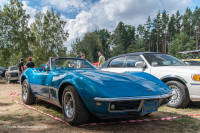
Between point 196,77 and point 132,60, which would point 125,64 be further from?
point 196,77

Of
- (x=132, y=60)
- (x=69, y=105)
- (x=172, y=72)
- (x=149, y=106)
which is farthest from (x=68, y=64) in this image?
(x=172, y=72)

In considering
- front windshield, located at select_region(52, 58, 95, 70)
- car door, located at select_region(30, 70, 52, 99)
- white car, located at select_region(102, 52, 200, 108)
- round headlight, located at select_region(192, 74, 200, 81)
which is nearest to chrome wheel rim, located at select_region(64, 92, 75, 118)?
car door, located at select_region(30, 70, 52, 99)

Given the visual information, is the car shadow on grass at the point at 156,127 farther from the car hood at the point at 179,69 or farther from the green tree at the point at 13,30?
the green tree at the point at 13,30

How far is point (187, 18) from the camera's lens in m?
62.2

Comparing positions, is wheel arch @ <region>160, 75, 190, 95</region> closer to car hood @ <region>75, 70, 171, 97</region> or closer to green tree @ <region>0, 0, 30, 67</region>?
car hood @ <region>75, 70, 171, 97</region>

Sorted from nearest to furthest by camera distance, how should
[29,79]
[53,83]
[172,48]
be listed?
[53,83] → [29,79] → [172,48]

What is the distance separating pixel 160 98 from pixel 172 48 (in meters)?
53.9

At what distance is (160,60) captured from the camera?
555 cm

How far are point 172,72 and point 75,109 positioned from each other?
3072 mm

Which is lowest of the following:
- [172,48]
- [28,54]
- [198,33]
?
[28,54]

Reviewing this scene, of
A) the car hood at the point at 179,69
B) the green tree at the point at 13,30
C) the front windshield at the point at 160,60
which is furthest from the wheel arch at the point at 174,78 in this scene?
the green tree at the point at 13,30

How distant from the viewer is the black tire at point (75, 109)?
2973 mm

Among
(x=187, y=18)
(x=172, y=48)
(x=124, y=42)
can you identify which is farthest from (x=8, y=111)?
(x=124, y=42)

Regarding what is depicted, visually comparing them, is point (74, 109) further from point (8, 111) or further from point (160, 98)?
point (8, 111)
